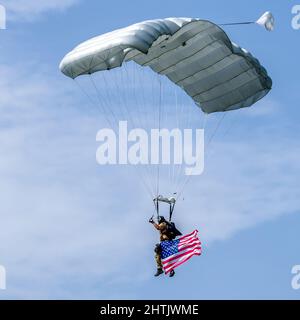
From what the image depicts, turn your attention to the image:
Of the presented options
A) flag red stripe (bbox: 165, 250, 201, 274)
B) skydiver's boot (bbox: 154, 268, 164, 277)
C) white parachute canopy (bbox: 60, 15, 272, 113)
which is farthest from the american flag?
white parachute canopy (bbox: 60, 15, 272, 113)

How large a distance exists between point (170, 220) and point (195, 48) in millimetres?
5471

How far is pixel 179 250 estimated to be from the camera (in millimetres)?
71438

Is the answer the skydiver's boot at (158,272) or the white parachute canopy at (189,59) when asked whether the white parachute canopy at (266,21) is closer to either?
Result: the white parachute canopy at (189,59)

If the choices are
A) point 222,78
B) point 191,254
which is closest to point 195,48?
point 222,78

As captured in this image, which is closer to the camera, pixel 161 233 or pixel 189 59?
pixel 161 233

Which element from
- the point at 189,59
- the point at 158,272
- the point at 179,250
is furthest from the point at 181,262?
the point at 189,59

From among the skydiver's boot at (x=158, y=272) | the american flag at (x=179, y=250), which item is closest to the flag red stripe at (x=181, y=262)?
the american flag at (x=179, y=250)

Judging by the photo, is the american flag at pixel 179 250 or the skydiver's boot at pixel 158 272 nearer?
the american flag at pixel 179 250

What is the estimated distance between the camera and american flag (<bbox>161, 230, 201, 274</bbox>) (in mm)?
71062

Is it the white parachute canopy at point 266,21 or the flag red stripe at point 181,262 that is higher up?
the white parachute canopy at point 266,21

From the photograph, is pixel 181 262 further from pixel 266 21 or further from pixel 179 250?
pixel 266 21

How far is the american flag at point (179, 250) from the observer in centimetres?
7106
